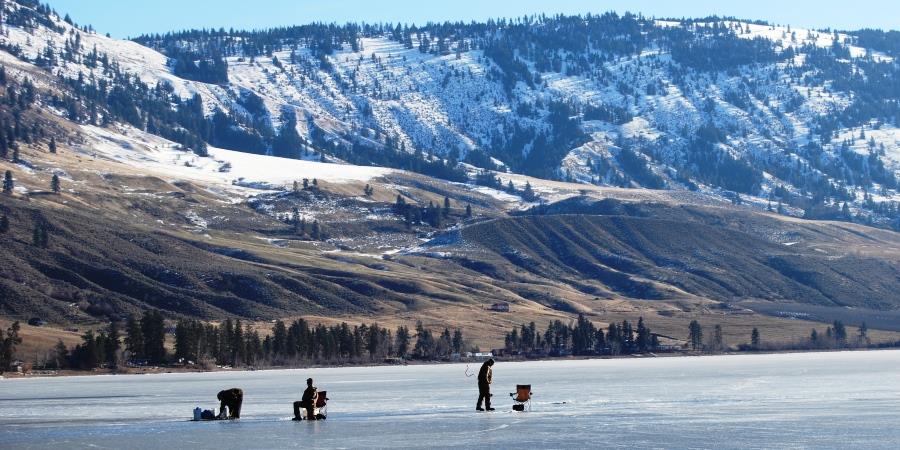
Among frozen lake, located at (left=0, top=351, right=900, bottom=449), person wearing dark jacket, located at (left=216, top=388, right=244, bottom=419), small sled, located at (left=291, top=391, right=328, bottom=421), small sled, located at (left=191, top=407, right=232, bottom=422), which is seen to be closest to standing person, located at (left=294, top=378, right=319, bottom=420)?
small sled, located at (left=291, top=391, right=328, bottom=421)

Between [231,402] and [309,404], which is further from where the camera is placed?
[231,402]

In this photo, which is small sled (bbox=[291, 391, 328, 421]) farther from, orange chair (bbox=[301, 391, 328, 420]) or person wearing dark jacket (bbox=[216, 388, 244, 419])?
person wearing dark jacket (bbox=[216, 388, 244, 419])

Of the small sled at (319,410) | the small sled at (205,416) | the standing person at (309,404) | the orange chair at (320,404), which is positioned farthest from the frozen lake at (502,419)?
the small sled at (205,416)

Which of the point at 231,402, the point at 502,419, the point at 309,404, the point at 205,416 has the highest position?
the point at 231,402

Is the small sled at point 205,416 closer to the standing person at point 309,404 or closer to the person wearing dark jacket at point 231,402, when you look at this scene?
the person wearing dark jacket at point 231,402

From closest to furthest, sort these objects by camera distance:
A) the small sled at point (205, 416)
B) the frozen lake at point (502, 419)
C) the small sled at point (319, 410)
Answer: the frozen lake at point (502, 419) < the small sled at point (319, 410) < the small sled at point (205, 416)

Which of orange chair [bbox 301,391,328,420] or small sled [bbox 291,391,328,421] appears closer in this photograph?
small sled [bbox 291,391,328,421]

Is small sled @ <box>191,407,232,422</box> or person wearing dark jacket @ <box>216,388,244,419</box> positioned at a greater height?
person wearing dark jacket @ <box>216,388,244,419</box>

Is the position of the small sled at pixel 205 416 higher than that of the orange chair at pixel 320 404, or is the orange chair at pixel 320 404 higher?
the orange chair at pixel 320 404

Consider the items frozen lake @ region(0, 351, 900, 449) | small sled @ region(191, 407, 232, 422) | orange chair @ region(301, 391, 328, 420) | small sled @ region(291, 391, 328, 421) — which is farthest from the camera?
small sled @ region(191, 407, 232, 422)

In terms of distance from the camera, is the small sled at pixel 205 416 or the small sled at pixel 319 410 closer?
the small sled at pixel 319 410

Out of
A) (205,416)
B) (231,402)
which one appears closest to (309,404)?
(231,402)

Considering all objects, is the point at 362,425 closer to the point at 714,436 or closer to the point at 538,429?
the point at 538,429

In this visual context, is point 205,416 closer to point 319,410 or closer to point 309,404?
point 319,410
